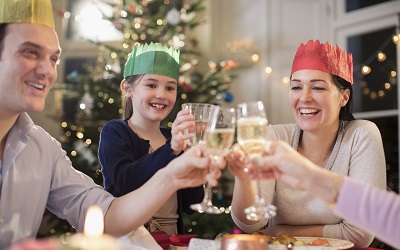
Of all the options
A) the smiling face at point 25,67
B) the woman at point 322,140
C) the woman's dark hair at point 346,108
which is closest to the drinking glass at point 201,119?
the smiling face at point 25,67

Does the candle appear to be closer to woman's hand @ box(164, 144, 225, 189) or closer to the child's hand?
woman's hand @ box(164, 144, 225, 189)

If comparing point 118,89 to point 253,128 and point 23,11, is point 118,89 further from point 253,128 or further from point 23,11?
point 253,128

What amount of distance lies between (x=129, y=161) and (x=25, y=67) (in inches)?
28.4

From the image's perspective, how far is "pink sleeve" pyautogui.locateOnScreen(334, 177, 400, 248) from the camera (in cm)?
131

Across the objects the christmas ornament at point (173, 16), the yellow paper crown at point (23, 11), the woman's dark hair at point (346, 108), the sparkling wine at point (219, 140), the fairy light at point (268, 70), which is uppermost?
the christmas ornament at point (173, 16)

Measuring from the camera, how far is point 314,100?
91.6 inches

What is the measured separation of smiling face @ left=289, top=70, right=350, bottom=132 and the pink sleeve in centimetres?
102

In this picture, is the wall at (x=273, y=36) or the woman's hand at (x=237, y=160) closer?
the woman's hand at (x=237, y=160)

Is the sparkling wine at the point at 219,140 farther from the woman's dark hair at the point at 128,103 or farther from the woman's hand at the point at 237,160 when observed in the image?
the woman's dark hair at the point at 128,103

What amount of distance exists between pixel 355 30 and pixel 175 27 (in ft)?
6.47

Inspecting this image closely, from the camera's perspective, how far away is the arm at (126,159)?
2061mm

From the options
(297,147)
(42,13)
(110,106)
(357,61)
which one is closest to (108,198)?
(42,13)

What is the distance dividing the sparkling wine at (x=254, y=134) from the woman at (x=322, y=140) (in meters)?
0.71

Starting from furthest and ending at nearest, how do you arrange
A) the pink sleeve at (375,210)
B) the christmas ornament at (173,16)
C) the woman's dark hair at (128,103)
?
the christmas ornament at (173,16)
the woman's dark hair at (128,103)
the pink sleeve at (375,210)
